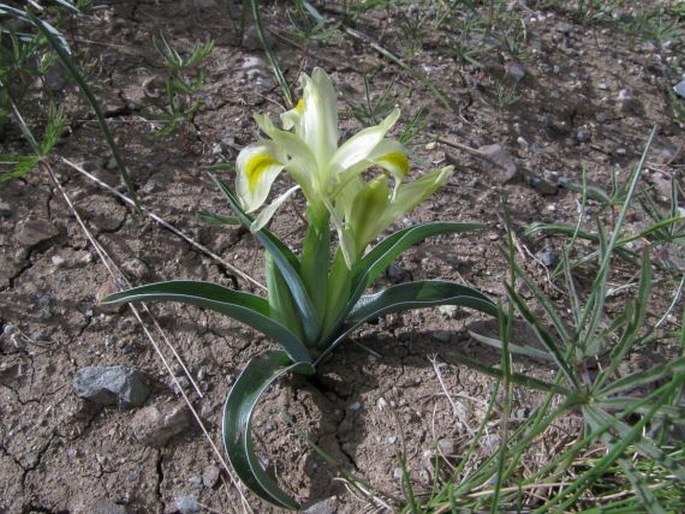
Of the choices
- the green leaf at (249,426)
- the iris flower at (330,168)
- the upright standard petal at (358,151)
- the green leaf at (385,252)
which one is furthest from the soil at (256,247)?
the upright standard petal at (358,151)

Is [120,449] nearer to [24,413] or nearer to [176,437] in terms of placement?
[176,437]

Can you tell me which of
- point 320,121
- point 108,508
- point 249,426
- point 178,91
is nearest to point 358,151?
point 320,121

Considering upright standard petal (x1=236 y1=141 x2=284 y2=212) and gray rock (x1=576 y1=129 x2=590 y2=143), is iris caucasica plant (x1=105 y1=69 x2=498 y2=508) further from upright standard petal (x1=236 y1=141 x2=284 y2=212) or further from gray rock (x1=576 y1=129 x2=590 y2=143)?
gray rock (x1=576 y1=129 x2=590 y2=143)

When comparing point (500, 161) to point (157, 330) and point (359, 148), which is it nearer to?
point (359, 148)

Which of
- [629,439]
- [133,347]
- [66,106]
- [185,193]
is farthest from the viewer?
[66,106]

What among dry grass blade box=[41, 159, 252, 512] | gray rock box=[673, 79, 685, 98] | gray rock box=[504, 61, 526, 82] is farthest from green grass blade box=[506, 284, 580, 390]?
gray rock box=[673, 79, 685, 98]

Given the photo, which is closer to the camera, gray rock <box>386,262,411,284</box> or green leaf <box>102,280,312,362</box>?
green leaf <box>102,280,312,362</box>

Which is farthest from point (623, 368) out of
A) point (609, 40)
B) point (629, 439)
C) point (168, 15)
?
point (168, 15)
